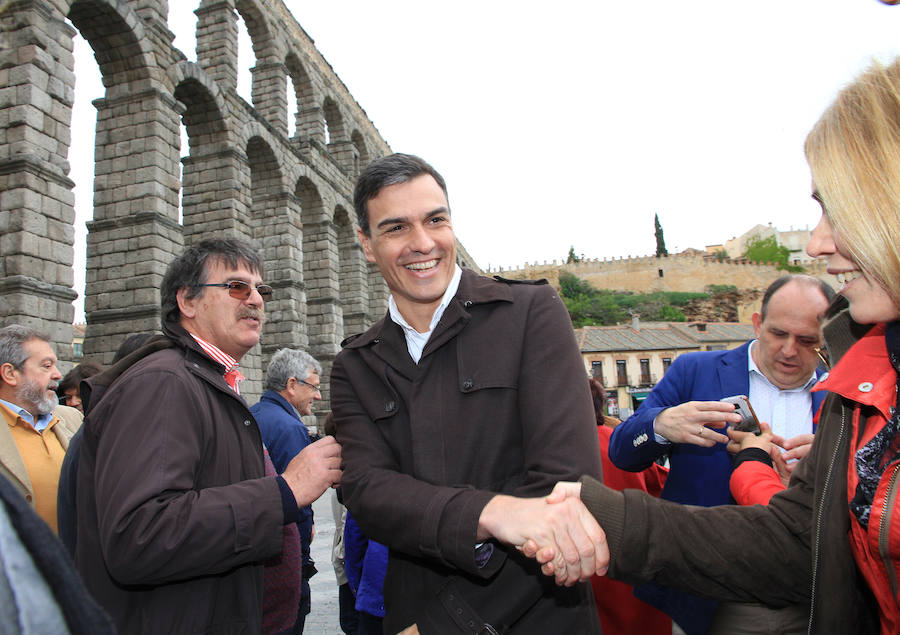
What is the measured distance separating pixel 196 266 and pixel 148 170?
943 centimetres

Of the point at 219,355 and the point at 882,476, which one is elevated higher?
the point at 219,355

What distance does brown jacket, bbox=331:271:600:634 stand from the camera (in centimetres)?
157

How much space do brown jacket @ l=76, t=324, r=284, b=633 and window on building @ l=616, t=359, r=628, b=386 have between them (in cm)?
4024

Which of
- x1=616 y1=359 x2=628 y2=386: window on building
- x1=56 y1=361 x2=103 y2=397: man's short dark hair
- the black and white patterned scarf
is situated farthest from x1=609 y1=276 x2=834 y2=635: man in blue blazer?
x1=616 y1=359 x2=628 y2=386: window on building

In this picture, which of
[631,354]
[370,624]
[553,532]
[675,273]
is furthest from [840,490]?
[675,273]

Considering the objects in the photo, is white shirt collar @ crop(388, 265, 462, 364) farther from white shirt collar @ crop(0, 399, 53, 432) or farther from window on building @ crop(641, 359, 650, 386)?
window on building @ crop(641, 359, 650, 386)

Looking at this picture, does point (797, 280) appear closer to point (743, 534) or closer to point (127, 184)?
point (743, 534)

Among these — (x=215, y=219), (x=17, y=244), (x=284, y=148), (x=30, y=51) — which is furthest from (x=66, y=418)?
(x=284, y=148)

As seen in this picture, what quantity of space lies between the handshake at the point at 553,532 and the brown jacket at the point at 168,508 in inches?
32.6

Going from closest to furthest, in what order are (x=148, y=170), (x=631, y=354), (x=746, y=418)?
(x=746, y=418), (x=148, y=170), (x=631, y=354)

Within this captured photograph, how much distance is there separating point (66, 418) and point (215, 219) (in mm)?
9972

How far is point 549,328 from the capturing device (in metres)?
1.77

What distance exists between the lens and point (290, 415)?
4180mm

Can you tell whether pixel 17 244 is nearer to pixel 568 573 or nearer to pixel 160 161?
pixel 160 161
